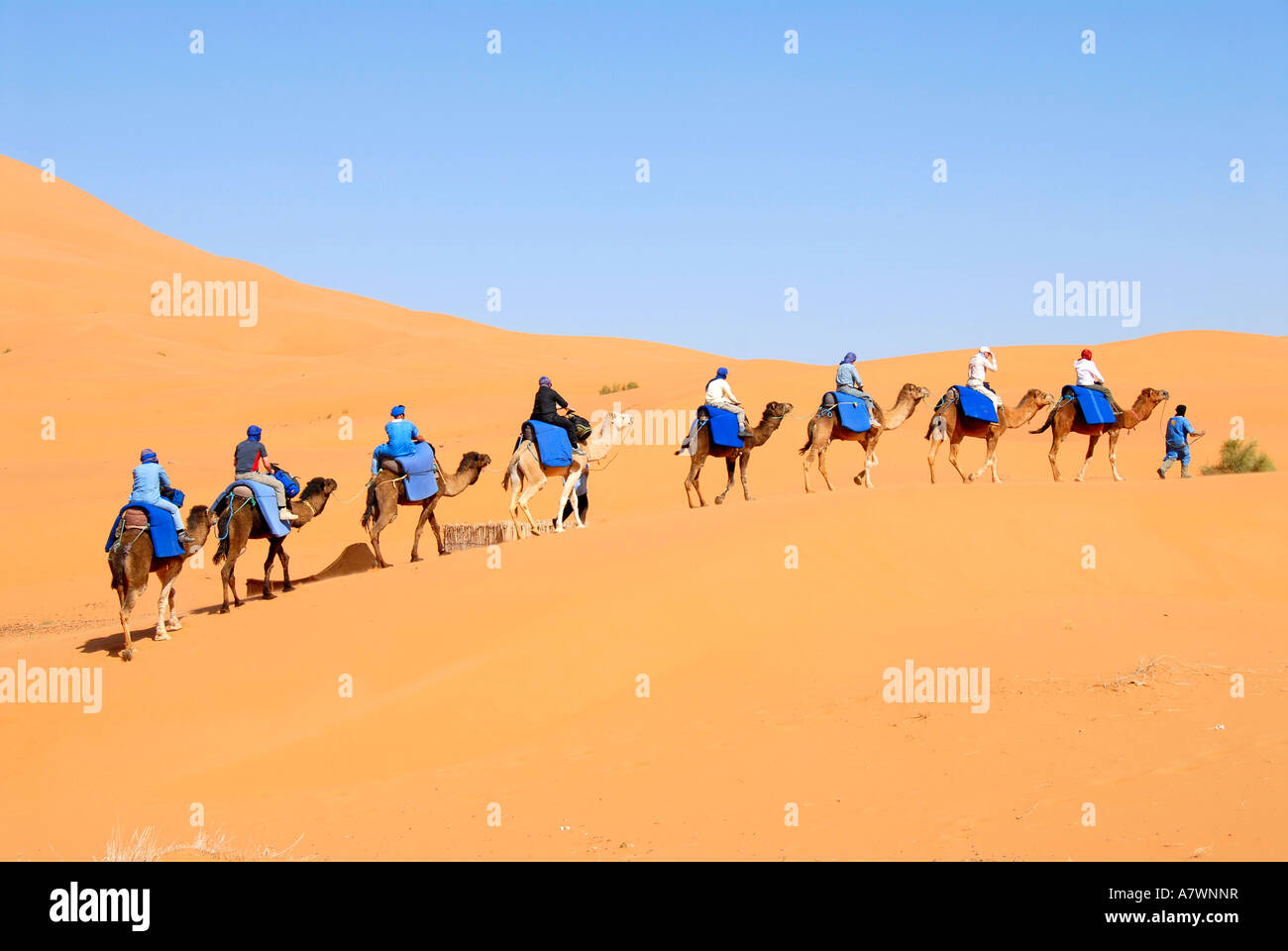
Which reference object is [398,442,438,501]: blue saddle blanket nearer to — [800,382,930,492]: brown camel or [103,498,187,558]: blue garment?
[103,498,187,558]: blue garment

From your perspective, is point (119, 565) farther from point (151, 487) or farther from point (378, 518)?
point (378, 518)

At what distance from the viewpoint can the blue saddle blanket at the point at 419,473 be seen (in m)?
17.0

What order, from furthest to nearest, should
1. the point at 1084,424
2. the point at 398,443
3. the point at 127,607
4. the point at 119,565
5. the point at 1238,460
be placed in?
the point at 1238,460 → the point at 1084,424 → the point at 398,443 → the point at 127,607 → the point at 119,565

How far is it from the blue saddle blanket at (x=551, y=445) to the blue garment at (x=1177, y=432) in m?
12.0

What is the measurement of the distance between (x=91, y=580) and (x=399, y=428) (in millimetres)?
10674

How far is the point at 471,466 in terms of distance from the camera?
1836cm

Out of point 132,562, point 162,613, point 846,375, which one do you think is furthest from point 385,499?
point 846,375

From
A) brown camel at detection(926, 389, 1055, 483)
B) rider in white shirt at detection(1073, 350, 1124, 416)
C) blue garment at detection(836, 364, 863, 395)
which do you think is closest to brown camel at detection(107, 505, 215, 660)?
blue garment at detection(836, 364, 863, 395)

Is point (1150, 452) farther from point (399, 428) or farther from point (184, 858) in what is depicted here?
point (184, 858)

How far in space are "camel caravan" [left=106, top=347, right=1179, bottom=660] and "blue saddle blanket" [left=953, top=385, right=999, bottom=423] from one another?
0.02 metres

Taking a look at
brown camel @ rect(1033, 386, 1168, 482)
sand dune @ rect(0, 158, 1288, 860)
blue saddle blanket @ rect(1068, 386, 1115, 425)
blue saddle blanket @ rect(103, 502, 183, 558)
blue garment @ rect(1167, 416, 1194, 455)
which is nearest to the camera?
sand dune @ rect(0, 158, 1288, 860)

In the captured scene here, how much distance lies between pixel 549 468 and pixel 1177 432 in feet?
41.0

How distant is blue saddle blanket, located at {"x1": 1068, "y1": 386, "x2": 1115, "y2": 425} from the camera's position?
2030 centimetres

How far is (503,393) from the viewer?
46906mm
